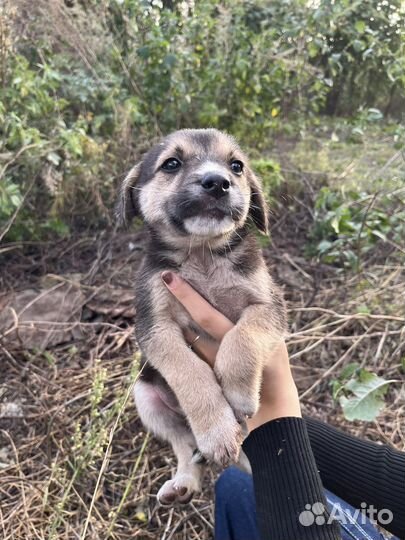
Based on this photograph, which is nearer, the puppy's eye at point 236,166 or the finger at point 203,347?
the finger at point 203,347

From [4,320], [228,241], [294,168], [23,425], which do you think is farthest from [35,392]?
[294,168]

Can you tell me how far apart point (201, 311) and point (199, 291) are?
211 millimetres

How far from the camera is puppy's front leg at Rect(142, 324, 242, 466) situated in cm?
206

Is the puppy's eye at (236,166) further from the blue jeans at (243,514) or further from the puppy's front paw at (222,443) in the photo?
the blue jeans at (243,514)

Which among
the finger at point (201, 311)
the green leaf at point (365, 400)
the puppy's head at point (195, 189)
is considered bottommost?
the green leaf at point (365, 400)

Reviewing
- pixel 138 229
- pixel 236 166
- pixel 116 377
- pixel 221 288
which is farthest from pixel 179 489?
pixel 138 229

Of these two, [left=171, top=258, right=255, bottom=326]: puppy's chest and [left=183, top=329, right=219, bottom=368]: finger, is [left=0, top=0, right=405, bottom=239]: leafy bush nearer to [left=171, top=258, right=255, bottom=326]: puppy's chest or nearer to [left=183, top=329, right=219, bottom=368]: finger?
[left=171, top=258, right=255, bottom=326]: puppy's chest

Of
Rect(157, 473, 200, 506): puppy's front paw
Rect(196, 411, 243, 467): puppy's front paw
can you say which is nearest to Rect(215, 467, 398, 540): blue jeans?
Rect(157, 473, 200, 506): puppy's front paw

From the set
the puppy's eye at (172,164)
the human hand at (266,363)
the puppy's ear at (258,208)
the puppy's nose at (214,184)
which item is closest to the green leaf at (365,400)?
the human hand at (266,363)

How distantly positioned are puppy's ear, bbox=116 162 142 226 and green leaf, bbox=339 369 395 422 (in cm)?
175

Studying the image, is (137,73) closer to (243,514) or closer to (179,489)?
(179,489)

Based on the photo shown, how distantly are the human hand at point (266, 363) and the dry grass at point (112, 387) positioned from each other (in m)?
0.44

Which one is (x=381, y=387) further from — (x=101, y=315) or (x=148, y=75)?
(x=148, y=75)

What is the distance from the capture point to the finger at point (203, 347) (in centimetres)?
256
